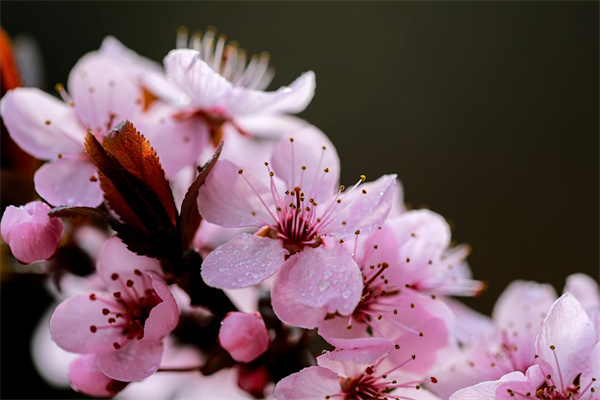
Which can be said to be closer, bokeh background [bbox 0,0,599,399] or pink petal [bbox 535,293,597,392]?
pink petal [bbox 535,293,597,392]

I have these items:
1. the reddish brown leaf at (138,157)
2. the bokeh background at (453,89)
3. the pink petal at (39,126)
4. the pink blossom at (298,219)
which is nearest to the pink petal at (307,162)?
the pink blossom at (298,219)

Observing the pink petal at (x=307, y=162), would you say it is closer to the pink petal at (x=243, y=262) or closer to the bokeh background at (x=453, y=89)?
the pink petal at (x=243, y=262)

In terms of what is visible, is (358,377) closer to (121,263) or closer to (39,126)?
(121,263)

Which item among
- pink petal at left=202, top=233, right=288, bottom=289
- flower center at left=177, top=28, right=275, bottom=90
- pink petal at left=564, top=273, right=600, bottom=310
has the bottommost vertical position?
pink petal at left=564, top=273, right=600, bottom=310

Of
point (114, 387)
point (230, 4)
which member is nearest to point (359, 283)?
point (114, 387)

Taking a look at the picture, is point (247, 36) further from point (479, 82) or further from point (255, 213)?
point (255, 213)

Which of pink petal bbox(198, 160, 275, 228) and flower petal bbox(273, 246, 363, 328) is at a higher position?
pink petal bbox(198, 160, 275, 228)

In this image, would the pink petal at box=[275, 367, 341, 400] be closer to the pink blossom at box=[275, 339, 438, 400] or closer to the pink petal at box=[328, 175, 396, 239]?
Result: the pink blossom at box=[275, 339, 438, 400]

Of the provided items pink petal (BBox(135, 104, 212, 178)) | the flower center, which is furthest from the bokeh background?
pink petal (BBox(135, 104, 212, 178))
